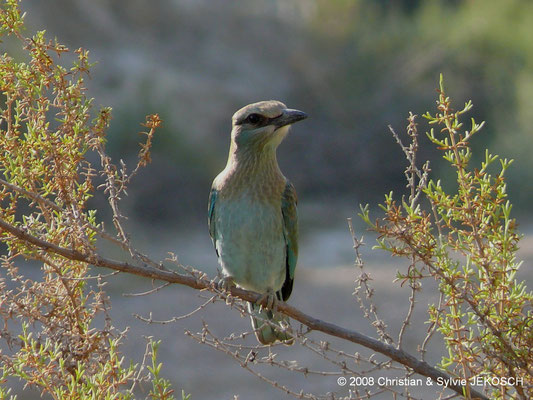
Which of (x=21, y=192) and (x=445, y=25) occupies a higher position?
(x=445, y=25)

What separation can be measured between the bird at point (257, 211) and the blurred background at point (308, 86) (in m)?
7.38

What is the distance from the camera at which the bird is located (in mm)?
3191

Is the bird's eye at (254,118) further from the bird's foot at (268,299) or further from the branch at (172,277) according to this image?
the branch at (172,277)

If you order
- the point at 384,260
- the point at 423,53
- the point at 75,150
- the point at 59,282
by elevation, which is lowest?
the point at 59,282

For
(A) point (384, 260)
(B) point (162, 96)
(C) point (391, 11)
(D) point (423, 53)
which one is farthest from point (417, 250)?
(C) point (391, 11)

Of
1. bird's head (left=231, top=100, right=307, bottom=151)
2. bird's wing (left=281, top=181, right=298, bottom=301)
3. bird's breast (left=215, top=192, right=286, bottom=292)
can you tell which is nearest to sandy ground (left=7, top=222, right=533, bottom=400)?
bird's wing (left=281, top=181, right=298, bottom=301)

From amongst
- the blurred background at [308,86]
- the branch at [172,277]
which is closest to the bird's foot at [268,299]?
the branch at [172,277]

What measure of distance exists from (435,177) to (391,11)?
4333 mm

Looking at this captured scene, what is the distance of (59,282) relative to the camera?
220cm

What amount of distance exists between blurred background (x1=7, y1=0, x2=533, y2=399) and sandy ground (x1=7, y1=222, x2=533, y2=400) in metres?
0.07

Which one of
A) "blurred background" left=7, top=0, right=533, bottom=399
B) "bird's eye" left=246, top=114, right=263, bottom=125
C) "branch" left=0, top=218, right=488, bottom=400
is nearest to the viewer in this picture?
"branch" left=0, top=218, right=488, bottom=400

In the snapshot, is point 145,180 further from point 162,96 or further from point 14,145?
point 14,145

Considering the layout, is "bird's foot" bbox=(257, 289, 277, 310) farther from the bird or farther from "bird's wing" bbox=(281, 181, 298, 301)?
"bird's wing" bbox=(281, 181, 298, 301)

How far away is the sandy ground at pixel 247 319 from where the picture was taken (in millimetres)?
7715
